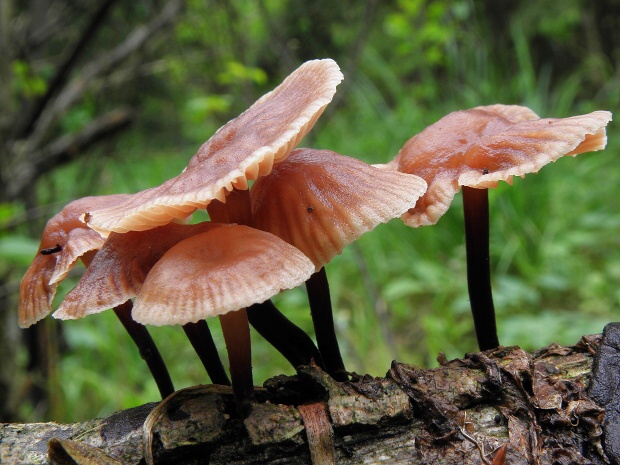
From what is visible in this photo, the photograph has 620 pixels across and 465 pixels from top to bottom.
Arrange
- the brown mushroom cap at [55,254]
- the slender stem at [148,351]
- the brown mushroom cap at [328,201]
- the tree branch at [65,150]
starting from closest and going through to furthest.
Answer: the brown mushroom cap at [328,201] < the brown mushroom cap at [55,254] < the slender stem at [148,351] < the tree branch at [65,150]

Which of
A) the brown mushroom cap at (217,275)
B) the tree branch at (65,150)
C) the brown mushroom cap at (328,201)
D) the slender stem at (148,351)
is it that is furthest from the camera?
the tree branch at (65,150)

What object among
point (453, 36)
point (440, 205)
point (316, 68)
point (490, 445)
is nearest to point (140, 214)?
point (316, 68)

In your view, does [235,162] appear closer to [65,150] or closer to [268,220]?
[268,220]

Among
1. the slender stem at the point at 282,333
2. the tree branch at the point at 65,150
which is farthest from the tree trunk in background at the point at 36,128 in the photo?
the slender stem at the point at 282,333

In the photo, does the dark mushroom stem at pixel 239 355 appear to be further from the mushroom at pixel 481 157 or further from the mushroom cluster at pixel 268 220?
the mushroom at pixel 481 157

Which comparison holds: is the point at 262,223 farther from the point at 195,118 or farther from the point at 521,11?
the point at 521,11

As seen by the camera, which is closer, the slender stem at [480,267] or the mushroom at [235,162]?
the mushroom at [235,162]
